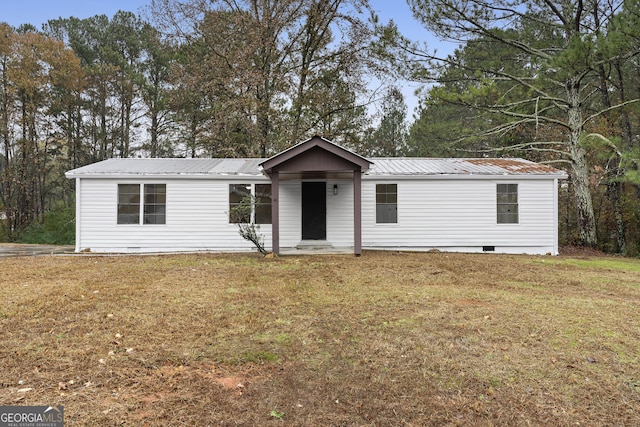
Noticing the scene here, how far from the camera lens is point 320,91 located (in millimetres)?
17938

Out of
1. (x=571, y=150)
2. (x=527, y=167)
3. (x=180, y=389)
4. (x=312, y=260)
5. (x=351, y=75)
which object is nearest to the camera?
(x=180, y=389)

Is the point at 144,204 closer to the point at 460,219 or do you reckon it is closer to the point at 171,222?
the point at 171,222

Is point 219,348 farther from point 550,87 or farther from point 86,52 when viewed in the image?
point 86,52

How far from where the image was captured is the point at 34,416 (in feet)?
8.00

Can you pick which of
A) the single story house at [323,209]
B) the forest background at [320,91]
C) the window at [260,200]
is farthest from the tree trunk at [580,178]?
the window at [260,200]

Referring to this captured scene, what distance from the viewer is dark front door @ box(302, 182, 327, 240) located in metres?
11.8

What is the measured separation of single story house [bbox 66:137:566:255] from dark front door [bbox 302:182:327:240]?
0.03m

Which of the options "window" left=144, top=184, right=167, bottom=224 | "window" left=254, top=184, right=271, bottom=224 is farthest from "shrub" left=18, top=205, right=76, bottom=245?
"window" left=254, top=184, right=271, bottom=224

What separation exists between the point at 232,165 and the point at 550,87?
13.0 metres

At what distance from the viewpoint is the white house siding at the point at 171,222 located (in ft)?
36.9

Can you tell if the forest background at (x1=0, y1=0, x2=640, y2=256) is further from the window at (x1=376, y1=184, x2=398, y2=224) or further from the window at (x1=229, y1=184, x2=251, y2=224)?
the window at (x1=229, y1=184, x2=251, y2=224)

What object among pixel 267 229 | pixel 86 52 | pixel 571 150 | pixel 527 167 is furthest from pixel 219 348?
pixel 86 52

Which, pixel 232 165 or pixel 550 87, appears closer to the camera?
pixel 232 165

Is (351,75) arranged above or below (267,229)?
above
